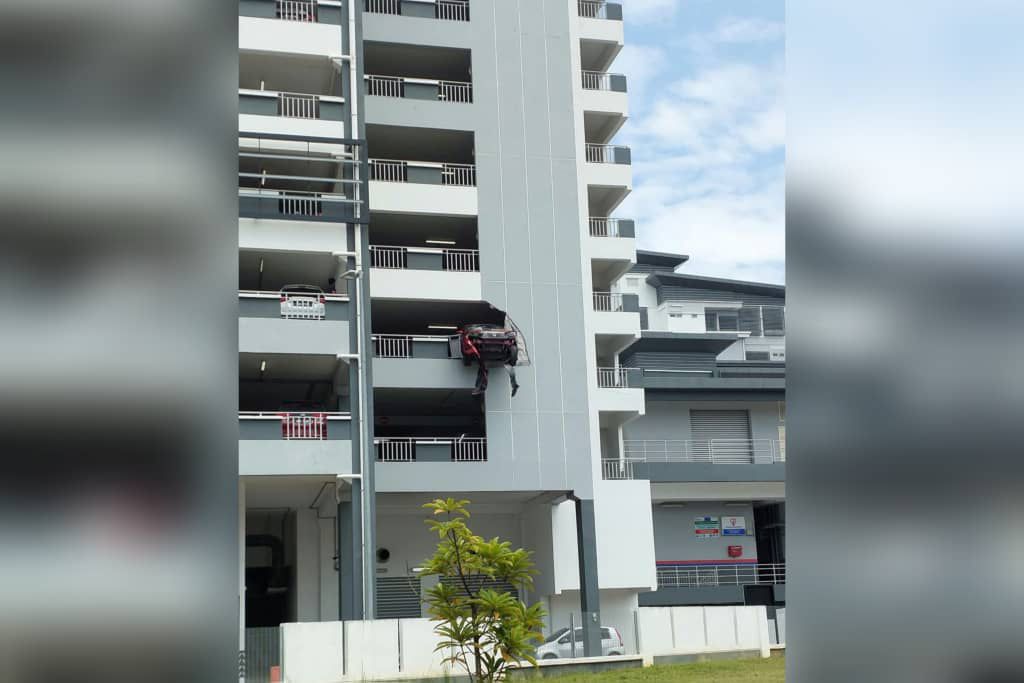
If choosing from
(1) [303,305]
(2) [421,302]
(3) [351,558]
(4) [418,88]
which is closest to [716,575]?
(2) [421,302]

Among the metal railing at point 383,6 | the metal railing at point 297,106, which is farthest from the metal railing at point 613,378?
the metal railing at point 383,6

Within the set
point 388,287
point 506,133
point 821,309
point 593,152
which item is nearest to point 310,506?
point 388,287

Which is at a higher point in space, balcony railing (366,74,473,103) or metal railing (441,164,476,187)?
balcony railing (366,74,473,103)

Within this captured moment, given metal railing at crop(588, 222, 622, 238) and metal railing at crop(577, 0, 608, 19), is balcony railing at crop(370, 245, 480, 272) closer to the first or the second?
metal railing at crop(588, 222, 622, 238)

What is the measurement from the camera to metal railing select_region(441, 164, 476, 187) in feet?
88.0

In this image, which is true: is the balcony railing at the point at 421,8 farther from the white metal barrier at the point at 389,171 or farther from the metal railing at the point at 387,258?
the metal railing at the point at 387,258

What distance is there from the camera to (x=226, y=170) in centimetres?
187

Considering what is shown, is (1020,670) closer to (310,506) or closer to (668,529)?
(310,506)

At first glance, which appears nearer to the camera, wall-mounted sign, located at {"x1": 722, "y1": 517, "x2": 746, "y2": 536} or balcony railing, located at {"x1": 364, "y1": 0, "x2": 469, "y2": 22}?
balcony railing, located at {"x1": 364, "y1": 0, "x2": 469, "y2": 22}

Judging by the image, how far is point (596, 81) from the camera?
1220 inches

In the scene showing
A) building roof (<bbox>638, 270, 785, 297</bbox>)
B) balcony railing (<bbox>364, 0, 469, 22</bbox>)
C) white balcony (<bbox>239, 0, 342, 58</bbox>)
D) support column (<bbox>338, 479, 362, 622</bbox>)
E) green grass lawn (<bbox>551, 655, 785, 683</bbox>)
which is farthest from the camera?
building roof (<bbox>638, 270, 785, 297</bbox>)

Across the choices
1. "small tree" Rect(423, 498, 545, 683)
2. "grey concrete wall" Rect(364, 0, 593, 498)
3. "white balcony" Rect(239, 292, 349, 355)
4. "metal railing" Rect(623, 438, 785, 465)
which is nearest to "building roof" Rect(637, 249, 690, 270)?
"metal railing" Rect(623, 438, 785, 465)

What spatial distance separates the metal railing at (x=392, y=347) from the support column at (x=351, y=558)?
4.06 m

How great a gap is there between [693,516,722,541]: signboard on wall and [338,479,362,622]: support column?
13995mm
